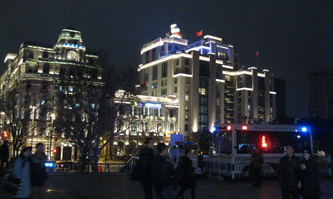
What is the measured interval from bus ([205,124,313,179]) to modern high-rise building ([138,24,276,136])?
54.1m

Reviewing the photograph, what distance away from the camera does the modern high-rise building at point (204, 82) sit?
85.4 metres

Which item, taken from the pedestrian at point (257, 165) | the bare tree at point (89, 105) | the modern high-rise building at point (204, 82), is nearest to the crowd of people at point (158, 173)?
the pedestrian at point (257, 165)

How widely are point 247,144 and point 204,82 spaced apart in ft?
232

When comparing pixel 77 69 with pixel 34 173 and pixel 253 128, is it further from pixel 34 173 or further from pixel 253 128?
pixel 34 173

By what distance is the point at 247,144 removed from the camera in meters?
19.7

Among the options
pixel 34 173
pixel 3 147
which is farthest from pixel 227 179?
pixel 34 173

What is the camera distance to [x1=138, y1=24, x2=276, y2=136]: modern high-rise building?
280 ft

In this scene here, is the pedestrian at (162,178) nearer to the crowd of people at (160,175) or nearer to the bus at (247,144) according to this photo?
the crowd of people at (160,175)

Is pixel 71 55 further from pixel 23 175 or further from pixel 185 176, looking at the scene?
pixel 23 175

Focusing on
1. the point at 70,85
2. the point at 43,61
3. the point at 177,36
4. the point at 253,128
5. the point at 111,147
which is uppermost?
the point at 177,36

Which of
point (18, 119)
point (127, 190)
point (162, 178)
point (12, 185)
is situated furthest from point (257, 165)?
point (18, 119)

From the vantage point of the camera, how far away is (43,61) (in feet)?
217

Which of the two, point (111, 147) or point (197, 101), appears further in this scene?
point (197, 101)

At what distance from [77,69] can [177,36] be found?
75422mm
